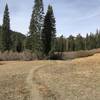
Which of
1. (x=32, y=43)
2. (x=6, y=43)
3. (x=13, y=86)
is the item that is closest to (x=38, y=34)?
(x=32, y=43)

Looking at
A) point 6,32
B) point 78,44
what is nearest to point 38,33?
point 6,32

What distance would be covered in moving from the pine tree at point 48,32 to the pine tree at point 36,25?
402 centimetres

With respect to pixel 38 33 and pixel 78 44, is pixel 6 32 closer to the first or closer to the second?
pixel 38 33

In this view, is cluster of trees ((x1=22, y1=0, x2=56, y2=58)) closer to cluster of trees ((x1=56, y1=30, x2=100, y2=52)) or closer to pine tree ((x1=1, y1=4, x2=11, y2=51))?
pine tree ((x1=1, y1=4, x2=11, y2=51))

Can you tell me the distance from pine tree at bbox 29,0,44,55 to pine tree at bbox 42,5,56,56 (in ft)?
13.2

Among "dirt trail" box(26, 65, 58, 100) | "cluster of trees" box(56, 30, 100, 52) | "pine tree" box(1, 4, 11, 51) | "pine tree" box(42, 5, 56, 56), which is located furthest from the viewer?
"cluster of trees" box(56, 30, 100, 52)

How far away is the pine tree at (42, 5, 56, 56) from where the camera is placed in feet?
235

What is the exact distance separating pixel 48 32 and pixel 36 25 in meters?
5.97

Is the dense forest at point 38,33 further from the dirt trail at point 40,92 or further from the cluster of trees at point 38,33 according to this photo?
the dirt trail at point 40,92

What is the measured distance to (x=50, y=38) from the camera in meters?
73.2

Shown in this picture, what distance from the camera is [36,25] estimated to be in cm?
6719

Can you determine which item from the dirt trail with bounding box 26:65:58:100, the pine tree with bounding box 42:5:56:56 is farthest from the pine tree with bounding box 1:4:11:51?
the dirt trail with bounding box 26:65:58:100

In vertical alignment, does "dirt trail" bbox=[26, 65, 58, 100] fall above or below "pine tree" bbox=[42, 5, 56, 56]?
below

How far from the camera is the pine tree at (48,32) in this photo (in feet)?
235
